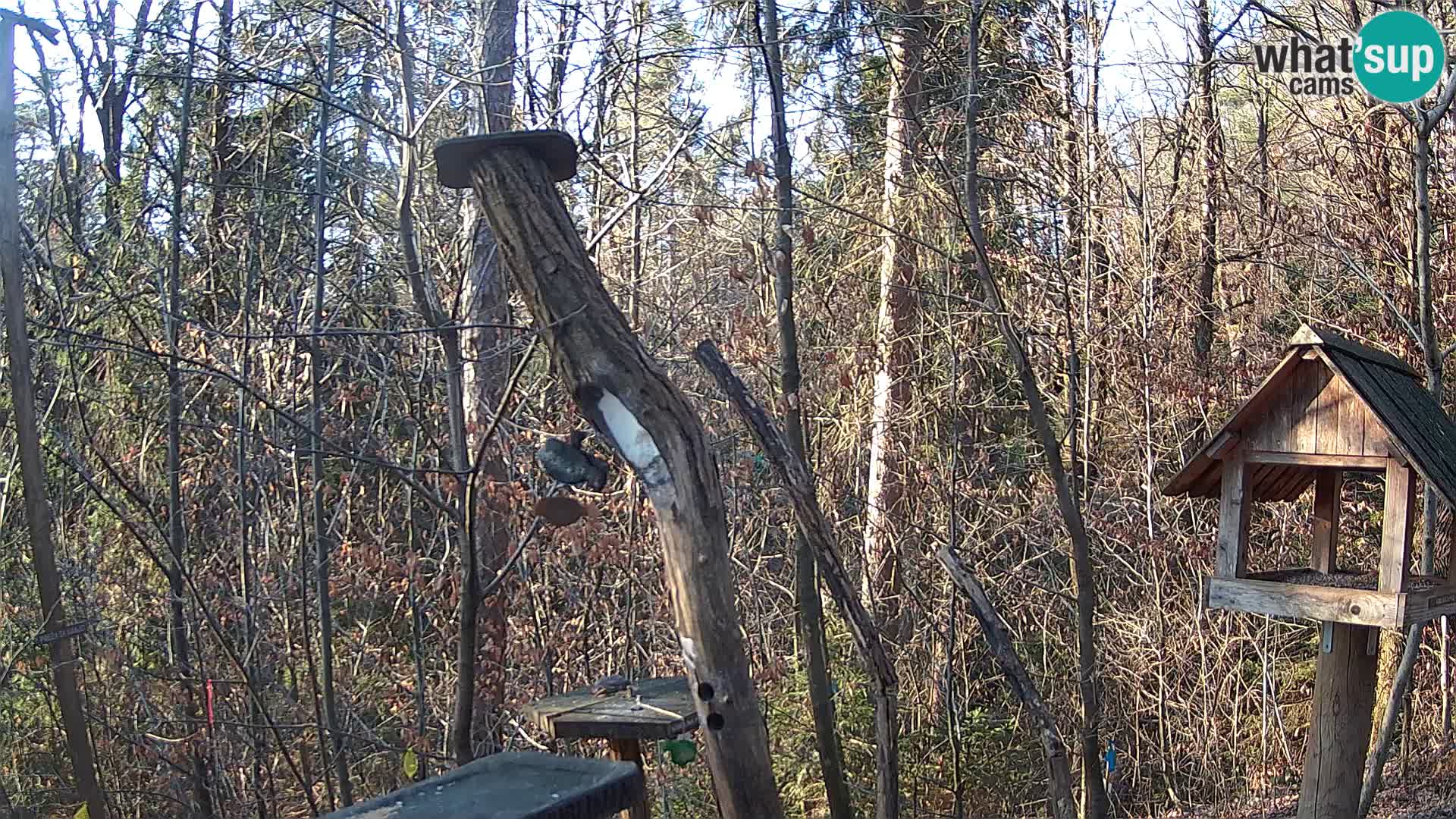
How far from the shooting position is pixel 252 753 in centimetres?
598

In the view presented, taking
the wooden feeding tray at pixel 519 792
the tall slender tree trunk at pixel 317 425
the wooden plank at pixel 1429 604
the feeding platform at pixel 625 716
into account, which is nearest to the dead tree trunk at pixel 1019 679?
the feeding platform at pixel 625 716

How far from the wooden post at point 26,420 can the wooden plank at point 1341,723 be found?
3910mm

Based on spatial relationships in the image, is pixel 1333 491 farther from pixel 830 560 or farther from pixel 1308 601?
pixel 830 560

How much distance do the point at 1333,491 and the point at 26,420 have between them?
4.08 meters

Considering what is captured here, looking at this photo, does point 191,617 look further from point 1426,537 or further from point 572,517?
point 1426,537

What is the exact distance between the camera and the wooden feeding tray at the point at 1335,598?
3424 millimetres

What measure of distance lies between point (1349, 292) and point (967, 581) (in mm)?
3796

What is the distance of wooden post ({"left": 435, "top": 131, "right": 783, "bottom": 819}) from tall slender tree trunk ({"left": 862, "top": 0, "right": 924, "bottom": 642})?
3561 millimetres

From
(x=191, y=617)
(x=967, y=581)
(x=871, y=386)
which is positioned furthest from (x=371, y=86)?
(x=967, y=581)

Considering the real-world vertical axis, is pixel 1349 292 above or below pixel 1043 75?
below

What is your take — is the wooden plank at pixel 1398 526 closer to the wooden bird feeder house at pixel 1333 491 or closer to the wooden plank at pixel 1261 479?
the wooden bird feeder house at pixel 1333 491

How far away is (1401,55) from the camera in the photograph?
5805 mm

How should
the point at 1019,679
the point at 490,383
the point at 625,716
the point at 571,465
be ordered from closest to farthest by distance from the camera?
the point at 571,465
the point at 625,716
the point at 1019,679
the point at 490,383

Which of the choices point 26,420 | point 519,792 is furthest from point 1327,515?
point 26,420
